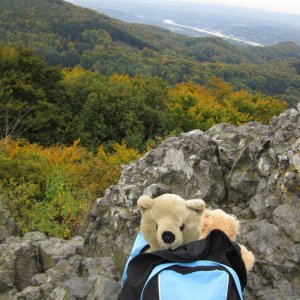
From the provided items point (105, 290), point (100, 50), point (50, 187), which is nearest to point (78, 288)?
point (105, 290)

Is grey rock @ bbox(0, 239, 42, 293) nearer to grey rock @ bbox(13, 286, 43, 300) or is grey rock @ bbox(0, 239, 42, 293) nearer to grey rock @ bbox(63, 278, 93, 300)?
grey rock @ bbox(13, 286, 43, 300)

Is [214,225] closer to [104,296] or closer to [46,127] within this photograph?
[104,296]

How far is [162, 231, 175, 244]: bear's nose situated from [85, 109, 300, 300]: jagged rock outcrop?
7.16 ft

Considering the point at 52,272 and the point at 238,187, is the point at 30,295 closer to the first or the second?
the point at 52,272

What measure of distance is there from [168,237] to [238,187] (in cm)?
405

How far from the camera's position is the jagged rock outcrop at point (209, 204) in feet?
15.6

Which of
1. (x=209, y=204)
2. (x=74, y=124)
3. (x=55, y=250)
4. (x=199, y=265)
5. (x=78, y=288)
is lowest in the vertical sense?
(x=74, y=124)

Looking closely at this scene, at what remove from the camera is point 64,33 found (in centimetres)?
11512

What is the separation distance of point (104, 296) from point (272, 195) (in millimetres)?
3205

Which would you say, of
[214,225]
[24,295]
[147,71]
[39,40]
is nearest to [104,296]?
[24,295]

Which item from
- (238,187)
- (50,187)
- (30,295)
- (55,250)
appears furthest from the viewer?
(50,187)

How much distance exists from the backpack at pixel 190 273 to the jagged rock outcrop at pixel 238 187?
194 cm

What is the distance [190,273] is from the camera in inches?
105

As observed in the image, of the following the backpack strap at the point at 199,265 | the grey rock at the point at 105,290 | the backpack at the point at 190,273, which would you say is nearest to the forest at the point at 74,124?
the grey rock at the point at 105,290
